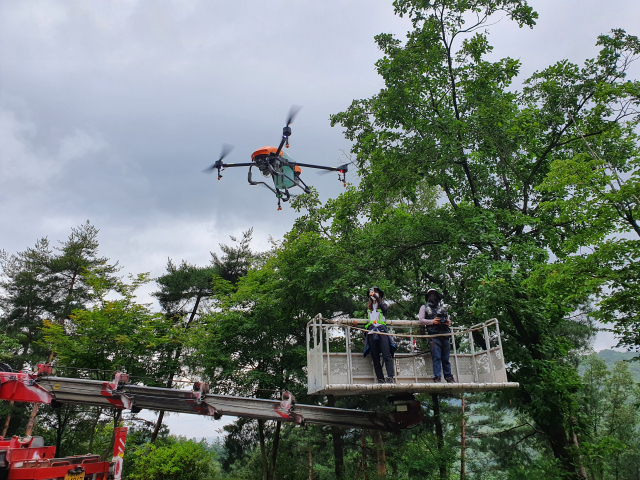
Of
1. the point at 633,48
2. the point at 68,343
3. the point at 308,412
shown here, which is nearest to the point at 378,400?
the point at 308,412

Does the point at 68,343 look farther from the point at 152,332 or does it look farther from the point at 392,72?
the point at 392,72

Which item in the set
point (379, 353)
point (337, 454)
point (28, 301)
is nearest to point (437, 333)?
point (379, 353)

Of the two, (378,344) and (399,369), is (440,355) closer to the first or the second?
(399,369)

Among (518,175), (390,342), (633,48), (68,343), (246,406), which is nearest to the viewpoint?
(390,342)

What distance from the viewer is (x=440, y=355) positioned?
866 centimetres

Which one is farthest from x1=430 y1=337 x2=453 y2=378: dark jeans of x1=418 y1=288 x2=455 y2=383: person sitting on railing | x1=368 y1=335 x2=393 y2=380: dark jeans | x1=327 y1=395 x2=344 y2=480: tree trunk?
x1=327 y1=395 x2=344 y2=480: tree trunk

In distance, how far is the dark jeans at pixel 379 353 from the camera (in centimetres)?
816

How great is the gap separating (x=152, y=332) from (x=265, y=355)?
572 centimetres

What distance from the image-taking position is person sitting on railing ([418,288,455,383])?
8609 millimetres

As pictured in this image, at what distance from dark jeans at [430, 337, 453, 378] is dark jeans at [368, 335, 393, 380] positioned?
1.09m

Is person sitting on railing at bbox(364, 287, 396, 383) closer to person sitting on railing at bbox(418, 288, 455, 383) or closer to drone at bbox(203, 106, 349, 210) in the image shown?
person sitting on railing at bbox(418, 288, 455, 383)

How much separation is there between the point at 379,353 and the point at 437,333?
1.45m

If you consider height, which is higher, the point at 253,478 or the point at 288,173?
the point at 288,173

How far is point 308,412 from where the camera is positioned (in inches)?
374
